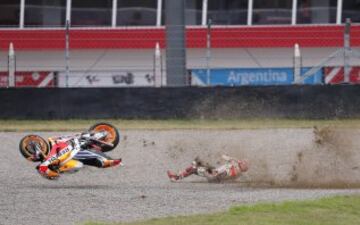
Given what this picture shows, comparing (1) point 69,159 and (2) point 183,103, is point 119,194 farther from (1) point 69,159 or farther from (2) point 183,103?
(2) point 183,103

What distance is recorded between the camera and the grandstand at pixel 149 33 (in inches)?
1170

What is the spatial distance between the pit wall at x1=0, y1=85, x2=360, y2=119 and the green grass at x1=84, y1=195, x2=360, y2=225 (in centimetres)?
1011

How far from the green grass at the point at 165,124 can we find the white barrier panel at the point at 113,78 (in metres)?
8.97

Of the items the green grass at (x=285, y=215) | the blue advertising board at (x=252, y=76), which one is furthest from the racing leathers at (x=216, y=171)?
the blue advertising board at (x=252, y=76)

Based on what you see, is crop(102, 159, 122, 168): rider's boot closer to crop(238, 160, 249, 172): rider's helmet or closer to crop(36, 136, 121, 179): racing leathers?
crop(36, 136, 121, 179): racing leathers

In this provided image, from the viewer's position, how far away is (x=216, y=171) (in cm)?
1159

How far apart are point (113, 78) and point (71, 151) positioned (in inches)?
722

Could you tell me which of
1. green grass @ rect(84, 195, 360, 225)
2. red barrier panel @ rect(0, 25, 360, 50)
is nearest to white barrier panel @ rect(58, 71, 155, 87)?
red barrier panel @ rect(0, 25, 360, 50)

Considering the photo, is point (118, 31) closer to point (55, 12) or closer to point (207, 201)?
point (55, 12)

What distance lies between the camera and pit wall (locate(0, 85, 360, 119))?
19469mm

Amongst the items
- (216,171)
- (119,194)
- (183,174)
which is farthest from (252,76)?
(119,194)

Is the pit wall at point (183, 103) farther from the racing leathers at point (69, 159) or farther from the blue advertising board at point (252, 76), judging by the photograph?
the racing leathers at point (69, 159)

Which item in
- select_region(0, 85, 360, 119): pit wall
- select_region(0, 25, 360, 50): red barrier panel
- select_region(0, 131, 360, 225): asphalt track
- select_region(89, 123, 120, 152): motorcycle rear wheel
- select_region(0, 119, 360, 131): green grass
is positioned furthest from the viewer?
select_region(0, 25, 360, 50): red barrier panel

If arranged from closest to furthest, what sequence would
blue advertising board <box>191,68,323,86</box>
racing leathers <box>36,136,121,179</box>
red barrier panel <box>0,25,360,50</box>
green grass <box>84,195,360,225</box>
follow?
green grass <box>84,195,360,225</box>, racing leathers <box>36,136,121,179</box>, blue advertising board <box>191,68,323,86</box>, red barrier panel <box>0,25,360,50</box>
